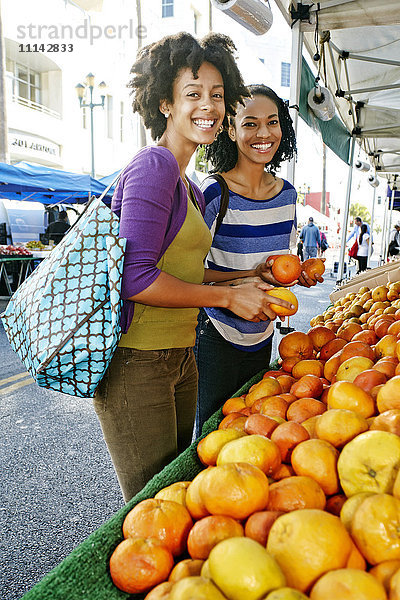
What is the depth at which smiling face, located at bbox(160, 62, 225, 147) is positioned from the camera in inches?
68.6

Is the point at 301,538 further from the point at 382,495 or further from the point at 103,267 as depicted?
the point at 103,267

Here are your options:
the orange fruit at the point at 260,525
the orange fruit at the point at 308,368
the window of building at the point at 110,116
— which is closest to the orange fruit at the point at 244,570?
the orange fruit at the point at 260,525

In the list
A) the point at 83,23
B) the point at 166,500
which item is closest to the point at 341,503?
the point at 166,500

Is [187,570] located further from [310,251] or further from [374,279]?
[310,251]

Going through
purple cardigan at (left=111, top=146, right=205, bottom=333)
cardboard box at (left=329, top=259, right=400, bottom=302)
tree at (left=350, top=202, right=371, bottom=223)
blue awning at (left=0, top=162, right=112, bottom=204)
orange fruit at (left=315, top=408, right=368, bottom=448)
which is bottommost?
orange fruit at (left=315, top=408, right=368, bottom=448)

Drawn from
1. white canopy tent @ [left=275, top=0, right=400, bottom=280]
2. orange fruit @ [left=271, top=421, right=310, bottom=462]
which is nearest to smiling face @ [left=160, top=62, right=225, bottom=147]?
orange fruit @ [left=271, top=421, right=310, bottom=462]

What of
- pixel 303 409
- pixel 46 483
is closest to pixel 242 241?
pixel 303 409

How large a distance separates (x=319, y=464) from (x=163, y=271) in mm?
713

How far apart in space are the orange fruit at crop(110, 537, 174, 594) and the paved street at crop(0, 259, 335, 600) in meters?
1.57

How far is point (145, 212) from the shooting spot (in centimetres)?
143

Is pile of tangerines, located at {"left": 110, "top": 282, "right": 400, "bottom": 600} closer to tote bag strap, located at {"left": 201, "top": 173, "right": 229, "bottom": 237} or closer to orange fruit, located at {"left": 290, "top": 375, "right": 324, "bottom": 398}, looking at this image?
orange fruit, located at {"left": 290, "top": 375, "right": 324, "bottom": 398}

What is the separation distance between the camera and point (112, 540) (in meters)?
1.08

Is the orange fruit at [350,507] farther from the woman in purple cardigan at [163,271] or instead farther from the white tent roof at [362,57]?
the white tent roof at [362,57]

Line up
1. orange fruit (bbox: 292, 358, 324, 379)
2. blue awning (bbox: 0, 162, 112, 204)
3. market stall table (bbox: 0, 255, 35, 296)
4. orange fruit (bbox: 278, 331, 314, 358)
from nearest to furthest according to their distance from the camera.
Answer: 1. orange fruit (bbox: 292, 358, 324, 379)
2. orange fruit (bbox: 278, 331, 314, 358)
3. market stall table (bbox: 0, 255, 35, 296)
4. blue awning (bbox: 0, 162, 112, 204)
